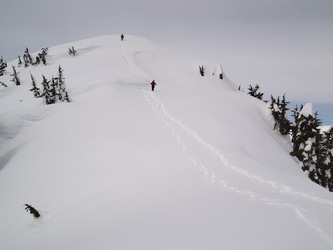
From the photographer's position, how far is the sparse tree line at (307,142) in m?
17.1

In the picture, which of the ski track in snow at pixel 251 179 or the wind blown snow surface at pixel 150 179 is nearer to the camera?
the wind blown snow surface at pixel 150 179

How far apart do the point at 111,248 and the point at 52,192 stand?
4.53 m

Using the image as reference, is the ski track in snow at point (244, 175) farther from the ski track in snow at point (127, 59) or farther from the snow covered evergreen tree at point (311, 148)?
the ski track in snow at point (127, 59)

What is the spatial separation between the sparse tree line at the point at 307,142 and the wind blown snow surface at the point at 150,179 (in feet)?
6.64

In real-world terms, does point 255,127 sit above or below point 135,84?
below

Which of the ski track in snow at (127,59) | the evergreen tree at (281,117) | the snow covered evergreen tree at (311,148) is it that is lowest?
the snow covered evergreen tree at (311,148)

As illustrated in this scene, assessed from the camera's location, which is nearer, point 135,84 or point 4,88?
point 135,84

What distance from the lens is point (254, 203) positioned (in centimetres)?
553

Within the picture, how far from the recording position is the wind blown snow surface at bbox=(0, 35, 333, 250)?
4.33 meters

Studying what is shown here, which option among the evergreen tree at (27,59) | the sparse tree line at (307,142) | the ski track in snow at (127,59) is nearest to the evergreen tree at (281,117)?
the sparse tree line at (307,142)

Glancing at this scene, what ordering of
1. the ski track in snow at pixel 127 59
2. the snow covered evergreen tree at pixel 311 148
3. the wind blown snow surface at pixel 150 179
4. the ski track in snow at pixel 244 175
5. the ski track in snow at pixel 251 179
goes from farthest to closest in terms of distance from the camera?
the ski track in snow at pixel 127 59, the snow covered evergreen tree at pixel 311 148, the ski track in snow at pixel 244 175, the ski track in snow at pixel 251 179, the wind blown snow surface at pixel 150 179

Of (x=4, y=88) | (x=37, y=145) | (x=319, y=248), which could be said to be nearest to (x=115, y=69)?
(x=4, y=88)

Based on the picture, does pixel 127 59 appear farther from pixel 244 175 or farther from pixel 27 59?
pixel 244 175

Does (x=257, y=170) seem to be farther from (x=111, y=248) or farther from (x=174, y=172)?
(x=111, y=248)
